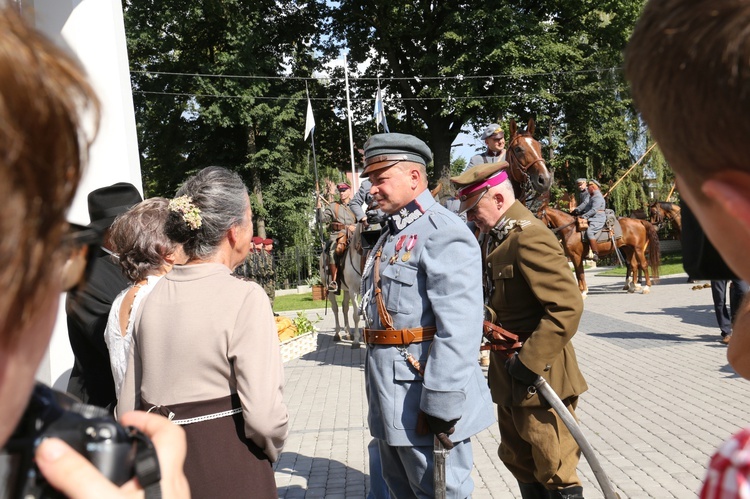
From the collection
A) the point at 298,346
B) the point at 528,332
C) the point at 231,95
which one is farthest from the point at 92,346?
the point at 231,95

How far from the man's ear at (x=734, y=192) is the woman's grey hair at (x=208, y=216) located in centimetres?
235

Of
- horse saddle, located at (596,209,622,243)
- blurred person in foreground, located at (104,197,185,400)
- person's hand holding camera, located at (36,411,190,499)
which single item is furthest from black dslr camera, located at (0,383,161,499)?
horse saddle, located at (596,209,622,243)

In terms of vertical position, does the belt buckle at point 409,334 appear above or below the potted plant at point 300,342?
above

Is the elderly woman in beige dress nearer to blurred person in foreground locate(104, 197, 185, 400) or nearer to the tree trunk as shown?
blurred person in foreground locate(104, 197, 185, 400)

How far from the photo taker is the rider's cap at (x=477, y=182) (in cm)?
439

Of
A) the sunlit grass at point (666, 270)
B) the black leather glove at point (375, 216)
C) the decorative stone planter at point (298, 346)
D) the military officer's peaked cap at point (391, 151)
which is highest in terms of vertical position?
the military officer's peaked cap at point (391, 151)

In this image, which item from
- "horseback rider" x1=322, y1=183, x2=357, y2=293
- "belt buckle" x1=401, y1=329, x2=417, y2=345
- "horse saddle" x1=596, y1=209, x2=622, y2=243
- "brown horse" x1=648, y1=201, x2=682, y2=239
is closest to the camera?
"belt buckle" x1=401, y1=329, x2=417, y2=345

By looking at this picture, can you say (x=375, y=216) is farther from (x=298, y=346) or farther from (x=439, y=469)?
(x=298, y=346)

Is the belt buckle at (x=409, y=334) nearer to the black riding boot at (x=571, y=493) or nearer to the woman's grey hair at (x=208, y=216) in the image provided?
the woman's grey hair at (x=208, y=216)

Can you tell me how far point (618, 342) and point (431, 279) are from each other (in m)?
8.77

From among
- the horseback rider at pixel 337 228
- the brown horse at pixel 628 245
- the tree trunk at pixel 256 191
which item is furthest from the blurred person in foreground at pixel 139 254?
the tree trunk at pixel 256 191

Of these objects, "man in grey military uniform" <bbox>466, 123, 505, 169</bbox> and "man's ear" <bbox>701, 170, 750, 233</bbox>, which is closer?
"man's ear" <bbox>701, 170, 750, 233</bbox>

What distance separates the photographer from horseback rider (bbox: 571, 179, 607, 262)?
1844 cm

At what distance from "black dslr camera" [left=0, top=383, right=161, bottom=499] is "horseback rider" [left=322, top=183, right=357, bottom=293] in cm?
1150
